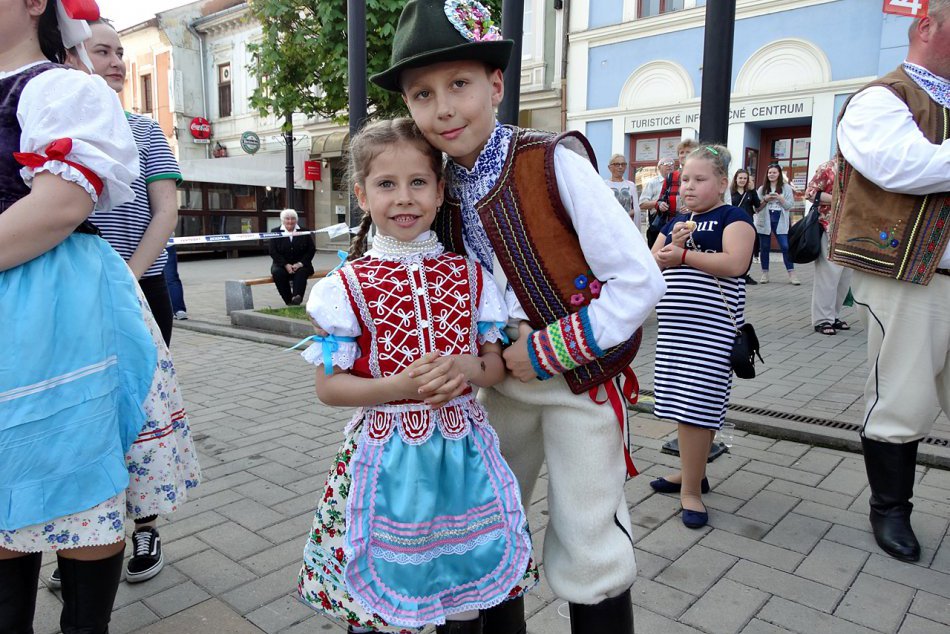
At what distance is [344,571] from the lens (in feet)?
5.03

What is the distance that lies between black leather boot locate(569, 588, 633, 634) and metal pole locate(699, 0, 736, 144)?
3.15 meters

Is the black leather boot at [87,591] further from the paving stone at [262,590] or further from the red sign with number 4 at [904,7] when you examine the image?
the red sign with number 4 at [904,7]

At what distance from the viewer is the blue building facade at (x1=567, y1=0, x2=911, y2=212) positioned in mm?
12297

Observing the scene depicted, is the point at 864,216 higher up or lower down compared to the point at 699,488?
higher up

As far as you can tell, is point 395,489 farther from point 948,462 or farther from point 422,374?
point 948,462

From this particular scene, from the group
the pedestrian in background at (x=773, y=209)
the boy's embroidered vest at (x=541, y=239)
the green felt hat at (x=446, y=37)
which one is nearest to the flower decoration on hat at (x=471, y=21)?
the green felt hat at (x=446, y=37)

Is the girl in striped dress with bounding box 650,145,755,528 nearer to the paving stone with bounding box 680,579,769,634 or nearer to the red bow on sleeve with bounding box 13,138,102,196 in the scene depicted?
the paving stone with bounding box 680,579,769,634

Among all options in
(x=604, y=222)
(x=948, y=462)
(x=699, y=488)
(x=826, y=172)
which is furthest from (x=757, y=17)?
(x=604, y=222)

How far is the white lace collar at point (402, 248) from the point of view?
5.31ft

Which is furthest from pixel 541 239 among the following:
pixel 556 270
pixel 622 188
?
pixel 622 188

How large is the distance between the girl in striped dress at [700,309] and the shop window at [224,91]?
26354 mm

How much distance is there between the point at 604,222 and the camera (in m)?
1.51

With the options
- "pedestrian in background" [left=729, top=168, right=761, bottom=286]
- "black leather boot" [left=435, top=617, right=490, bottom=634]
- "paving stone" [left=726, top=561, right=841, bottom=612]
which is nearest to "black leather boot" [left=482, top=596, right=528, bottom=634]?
"black leather boot" [left=435, top=617, right=490, bottom=634]

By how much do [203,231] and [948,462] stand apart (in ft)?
61.4
